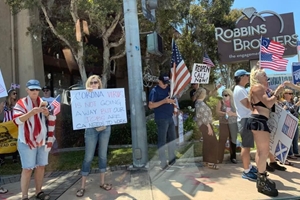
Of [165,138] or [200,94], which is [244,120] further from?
[165,138]

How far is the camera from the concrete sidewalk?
15.5 ft

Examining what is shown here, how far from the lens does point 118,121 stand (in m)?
5.20

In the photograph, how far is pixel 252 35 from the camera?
671 inches

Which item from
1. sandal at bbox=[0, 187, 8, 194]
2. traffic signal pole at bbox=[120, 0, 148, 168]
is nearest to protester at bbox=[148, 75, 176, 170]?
traffic signal pole at bbox=[120, 0, 148, 168]

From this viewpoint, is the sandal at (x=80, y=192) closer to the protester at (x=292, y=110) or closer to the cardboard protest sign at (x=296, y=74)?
the protester at (x=292, y=110)

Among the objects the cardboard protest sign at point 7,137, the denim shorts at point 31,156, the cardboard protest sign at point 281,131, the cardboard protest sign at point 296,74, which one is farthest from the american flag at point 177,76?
the cardboard protest sign at point 296,74

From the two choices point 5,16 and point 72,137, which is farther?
point 5,16

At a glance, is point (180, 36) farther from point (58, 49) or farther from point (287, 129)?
point (287, 129)

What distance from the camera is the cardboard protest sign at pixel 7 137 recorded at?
22.8ft

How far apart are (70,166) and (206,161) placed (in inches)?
119

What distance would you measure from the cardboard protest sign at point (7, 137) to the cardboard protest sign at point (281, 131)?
553cm

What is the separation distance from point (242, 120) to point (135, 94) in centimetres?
212

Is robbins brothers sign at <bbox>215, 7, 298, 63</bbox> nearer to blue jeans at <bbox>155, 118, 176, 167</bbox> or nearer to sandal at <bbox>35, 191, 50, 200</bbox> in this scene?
blue jeans at <bbox>155, 118, 176, 167</bbox>

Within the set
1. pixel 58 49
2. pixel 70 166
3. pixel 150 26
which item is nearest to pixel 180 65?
pixel 70 166
